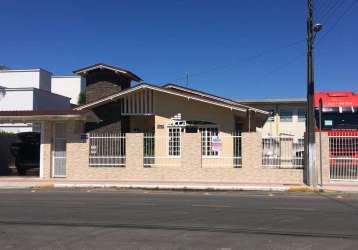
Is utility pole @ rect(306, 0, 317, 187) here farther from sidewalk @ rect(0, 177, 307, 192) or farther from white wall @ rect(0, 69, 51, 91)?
white wall @ rect(0, 69, 51, 91)

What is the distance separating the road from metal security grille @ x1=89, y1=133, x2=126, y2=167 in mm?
7352

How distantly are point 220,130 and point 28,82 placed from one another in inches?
1261

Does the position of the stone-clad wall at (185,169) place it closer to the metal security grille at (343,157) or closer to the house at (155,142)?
the house at (155,142)

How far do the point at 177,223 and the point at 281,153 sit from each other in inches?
477

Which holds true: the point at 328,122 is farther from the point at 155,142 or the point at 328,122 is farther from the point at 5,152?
the point at 5,152

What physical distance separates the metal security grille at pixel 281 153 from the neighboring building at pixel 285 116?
30561mm

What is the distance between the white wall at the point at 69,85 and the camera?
226 ft

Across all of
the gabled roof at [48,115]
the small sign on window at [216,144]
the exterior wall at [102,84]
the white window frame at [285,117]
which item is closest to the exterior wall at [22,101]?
the exterior wall at [102,84]

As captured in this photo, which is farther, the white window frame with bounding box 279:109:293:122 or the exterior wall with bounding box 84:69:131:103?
the white window frame with bounding box 279:109:293:122

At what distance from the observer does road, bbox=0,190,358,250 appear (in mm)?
8820

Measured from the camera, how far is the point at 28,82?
52.7m

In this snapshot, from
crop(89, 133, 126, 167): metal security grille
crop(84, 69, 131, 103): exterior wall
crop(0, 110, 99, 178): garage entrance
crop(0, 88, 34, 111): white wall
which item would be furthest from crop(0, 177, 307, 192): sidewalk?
crop(0, 88, 34, 111): white wall

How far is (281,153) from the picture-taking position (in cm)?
2219

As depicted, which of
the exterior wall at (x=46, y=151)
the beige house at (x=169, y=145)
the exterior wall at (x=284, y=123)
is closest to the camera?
the beige house at (x=169, y=145)
